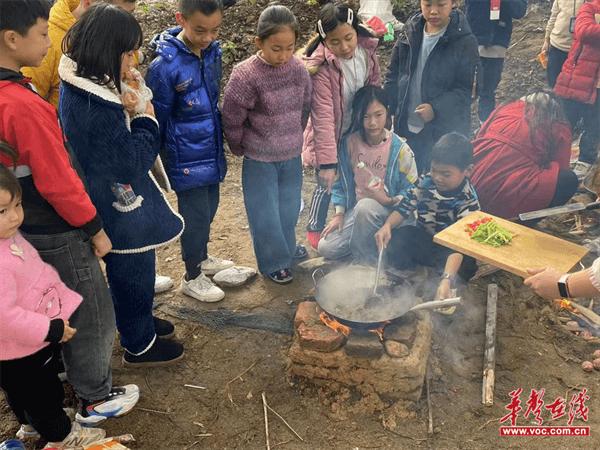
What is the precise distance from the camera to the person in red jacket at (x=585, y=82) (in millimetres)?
5770

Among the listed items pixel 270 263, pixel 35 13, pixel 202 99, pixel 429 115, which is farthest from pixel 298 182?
pixel 35 13

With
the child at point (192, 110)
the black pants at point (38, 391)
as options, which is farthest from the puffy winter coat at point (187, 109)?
the black pants at point (38, 391)

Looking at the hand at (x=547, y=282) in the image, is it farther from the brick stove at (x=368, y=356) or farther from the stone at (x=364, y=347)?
the stone at (x=364, y=347)

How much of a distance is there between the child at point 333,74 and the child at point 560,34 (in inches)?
125

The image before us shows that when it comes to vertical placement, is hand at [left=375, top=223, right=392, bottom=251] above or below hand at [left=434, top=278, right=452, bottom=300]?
above

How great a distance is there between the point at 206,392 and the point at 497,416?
2.12 meters

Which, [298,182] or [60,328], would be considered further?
Result: [298,182]

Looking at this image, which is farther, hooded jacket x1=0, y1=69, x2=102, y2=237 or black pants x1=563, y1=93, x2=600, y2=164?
black pants x1=563, y1=93, x2=600, y2=164

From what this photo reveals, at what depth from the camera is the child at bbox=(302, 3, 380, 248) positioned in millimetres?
4340

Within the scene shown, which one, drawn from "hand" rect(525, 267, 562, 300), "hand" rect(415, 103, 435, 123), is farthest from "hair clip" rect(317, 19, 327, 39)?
"hand" rect(525, 267, 562, 300)

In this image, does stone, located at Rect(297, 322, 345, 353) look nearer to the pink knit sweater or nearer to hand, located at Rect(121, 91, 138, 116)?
the pink knit sweater

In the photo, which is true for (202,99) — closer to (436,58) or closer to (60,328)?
(60,328)

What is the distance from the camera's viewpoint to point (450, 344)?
13.5 feet

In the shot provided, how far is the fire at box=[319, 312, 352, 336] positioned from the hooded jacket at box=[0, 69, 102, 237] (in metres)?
1.74
